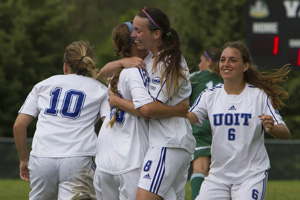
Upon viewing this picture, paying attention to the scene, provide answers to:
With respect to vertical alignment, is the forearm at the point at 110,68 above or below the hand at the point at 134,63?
below

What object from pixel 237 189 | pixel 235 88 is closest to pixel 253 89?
pixel 235 88

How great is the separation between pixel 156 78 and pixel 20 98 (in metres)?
20.1

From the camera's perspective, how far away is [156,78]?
430cm

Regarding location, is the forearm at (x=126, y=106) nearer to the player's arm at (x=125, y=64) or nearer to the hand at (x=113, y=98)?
the hand at (x=113, y=98)

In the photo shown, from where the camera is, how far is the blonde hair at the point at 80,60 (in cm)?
545

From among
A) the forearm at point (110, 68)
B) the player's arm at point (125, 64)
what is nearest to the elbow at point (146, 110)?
the player's arm at point (125, 64)

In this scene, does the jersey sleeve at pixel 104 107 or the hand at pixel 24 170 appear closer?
the jersey sleeve at pixel 104 107

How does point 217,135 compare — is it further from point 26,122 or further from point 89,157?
point 26,122

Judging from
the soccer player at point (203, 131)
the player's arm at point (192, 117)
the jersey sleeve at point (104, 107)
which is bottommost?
the soccer player at point (203, 131)

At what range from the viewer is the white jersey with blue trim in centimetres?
427

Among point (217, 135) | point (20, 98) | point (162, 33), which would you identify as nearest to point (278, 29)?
point (217, 135)

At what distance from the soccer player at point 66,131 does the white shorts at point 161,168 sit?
1082 mm

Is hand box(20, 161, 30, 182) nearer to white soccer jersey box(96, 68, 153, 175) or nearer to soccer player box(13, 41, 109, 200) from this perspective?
soccer player box(13, 41, 109, 200)

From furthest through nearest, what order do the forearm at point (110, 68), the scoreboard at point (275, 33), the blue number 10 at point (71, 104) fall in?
the scoreboard at point (275, 33), the blue number 10 at point (71, 104), the forearm at point (110, 68)
